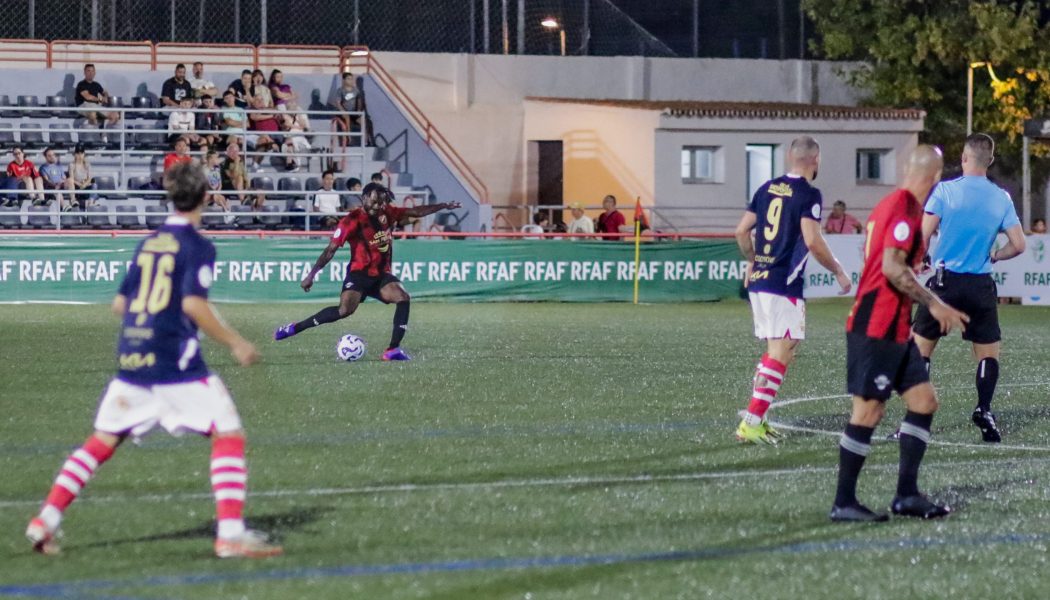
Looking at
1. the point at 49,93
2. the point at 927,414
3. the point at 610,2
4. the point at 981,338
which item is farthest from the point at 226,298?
the point at 927,414

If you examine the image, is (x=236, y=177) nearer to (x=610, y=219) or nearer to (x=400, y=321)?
(x=610, y=219)

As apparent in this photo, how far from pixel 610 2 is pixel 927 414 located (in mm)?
32494

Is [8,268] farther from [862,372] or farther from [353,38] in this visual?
[862,372]

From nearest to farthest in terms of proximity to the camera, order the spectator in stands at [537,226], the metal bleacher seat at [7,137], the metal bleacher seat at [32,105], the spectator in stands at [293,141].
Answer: the spectator in stands at [537,226], the metal bleacher seat at [7,137], the metal bleacher seat at [32,105], the spectator in stands at [293,141]

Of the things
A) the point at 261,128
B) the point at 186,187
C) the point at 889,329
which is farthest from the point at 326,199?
the point at 186,187

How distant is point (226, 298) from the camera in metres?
27.1

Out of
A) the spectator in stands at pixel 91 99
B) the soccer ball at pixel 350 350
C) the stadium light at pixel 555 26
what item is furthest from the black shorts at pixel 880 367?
the stadium light at pixel 555 26

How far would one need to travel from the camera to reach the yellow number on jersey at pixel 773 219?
393 inches

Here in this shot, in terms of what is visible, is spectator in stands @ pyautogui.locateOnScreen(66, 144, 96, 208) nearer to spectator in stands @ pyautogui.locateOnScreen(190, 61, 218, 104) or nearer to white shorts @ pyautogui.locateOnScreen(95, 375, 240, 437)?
spectator in stands @ pyautogui.locateOnScreen(190, 61, 218, 104)

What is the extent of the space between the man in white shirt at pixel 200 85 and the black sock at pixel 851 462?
2644 cm

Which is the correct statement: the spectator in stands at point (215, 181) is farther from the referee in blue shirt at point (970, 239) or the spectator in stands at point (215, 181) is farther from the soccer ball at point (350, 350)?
the referee in blue shirt at point (970, 239)

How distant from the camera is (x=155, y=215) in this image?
2938 cm

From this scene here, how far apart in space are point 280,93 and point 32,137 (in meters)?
5.09

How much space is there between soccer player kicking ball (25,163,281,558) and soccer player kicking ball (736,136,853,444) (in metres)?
4.30
